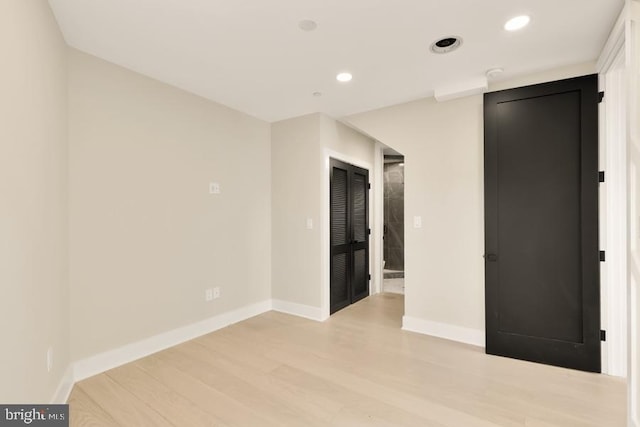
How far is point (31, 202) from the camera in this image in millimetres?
1646

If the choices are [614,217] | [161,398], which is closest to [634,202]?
[614,217]

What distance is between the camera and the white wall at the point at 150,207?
249 cm

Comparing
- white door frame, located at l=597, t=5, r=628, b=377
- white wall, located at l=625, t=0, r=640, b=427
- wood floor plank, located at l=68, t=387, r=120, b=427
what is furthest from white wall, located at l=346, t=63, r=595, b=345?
wood floor plank, located at l=68, t=387, r=120, b=427

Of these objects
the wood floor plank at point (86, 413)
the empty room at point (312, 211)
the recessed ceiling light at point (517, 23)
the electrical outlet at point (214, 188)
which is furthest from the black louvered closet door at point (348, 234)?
the wood floor plank at point (86, 413)

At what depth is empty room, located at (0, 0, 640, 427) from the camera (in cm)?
189

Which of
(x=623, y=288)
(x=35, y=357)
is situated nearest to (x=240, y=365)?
(x=35, y=357)

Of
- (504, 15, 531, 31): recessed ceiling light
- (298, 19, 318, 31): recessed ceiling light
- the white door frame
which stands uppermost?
(298, 19, 318, 31): recessed ceiling light

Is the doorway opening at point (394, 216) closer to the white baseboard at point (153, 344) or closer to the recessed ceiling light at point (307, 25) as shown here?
the white baseboard at point (153, 344)

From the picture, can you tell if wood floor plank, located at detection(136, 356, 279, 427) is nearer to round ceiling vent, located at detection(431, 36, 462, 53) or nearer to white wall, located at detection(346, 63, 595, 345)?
white wall, located at detection(346, 63, 595, 345)

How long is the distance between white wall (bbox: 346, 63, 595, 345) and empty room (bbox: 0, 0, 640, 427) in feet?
0.07

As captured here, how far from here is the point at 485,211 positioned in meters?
3.02

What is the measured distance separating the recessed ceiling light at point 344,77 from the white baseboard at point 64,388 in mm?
3273

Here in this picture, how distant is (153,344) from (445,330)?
9.78 feet

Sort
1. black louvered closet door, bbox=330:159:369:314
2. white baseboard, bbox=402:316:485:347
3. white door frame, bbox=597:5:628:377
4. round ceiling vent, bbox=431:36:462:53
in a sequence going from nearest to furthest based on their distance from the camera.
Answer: round ceiling vent, bbox=431:36:462:53
white door frame, bbox=597:5:628:377
white baseboard, bbox=402:316:485:347
black louvered closet door, bbox=330:159:369:314
